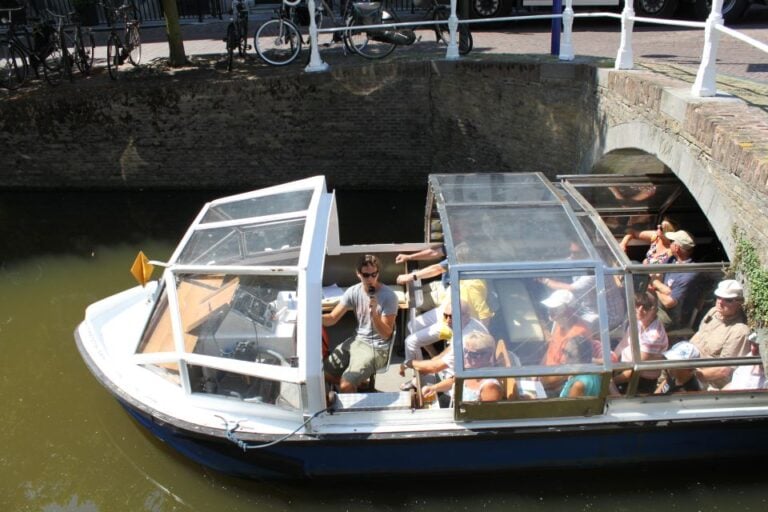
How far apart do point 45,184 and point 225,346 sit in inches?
348

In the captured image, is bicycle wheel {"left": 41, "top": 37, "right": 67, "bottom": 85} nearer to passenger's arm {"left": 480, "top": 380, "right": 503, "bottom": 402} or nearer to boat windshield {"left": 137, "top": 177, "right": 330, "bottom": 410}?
boat windshield {"left": 137, "top": 177, "right": 330, "bottom": 410}

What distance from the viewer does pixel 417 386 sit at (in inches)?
215

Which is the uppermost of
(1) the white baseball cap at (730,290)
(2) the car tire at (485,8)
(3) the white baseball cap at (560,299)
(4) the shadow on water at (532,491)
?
(2) the car tire at (485,8)

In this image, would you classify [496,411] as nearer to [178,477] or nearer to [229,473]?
[229,473]

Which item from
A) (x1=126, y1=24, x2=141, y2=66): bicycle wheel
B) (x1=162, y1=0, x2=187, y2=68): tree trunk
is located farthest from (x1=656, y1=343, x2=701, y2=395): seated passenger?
(x1=126, y1=24, x2=141, y2=66): bicycle wheel

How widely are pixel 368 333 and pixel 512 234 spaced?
1546 mm

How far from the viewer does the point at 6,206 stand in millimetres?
11445

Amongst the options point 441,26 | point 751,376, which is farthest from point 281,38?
point 751,376

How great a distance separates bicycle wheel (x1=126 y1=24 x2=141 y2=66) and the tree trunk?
609 mm

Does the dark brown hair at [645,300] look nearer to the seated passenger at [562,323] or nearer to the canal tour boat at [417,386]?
the canal tour boat at [417,386]

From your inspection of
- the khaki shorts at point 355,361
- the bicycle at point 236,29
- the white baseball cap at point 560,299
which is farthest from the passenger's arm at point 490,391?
the bicycle at point 236,29

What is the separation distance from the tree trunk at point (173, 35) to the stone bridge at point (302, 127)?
0.65 m

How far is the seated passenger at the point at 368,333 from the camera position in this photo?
5617mm

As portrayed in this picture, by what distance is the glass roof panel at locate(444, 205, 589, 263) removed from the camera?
4.92m
